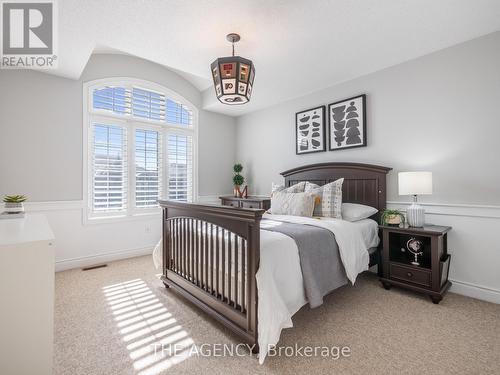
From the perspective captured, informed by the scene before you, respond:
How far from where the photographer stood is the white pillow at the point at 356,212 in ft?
9.41

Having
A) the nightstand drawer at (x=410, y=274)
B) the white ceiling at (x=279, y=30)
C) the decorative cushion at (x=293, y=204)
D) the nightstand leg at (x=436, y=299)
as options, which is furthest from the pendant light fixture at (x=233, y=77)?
the nightstand leg at (x=436, y=299)

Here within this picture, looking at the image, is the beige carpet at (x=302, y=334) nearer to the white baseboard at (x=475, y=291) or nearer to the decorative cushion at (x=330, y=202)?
the white baseboard at (x=475, y=291)

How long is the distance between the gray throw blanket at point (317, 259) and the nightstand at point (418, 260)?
0.73 m

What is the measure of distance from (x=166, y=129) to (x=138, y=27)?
2.12m

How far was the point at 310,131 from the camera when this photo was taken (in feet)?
12.8

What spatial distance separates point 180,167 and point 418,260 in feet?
12.5

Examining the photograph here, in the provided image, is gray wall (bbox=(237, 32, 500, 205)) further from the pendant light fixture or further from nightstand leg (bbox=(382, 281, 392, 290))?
the pendant light fixture

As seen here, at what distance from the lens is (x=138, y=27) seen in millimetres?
2326

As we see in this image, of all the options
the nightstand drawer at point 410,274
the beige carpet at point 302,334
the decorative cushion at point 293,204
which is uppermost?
the decorative cushion at point 293,204

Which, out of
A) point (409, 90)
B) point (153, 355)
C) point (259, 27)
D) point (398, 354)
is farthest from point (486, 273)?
point (259, 27)

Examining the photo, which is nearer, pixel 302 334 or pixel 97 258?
pixel 302 334

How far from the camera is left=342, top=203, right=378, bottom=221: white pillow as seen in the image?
2869 mm

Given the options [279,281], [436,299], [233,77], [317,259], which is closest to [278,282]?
[279,281]

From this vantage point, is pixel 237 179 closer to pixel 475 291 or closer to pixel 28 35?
pixel 28 35
